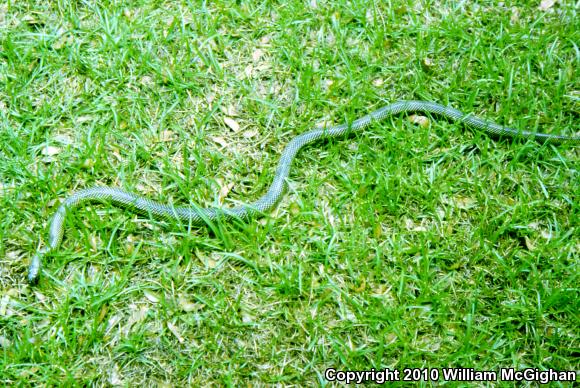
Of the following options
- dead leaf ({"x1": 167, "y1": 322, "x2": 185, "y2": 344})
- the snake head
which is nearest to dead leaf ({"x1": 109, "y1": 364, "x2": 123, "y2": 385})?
dead leaf ({"x1": 167, "y1": 322, "x2": 185, "y2": 344})

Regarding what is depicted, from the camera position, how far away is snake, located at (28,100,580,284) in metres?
4.74

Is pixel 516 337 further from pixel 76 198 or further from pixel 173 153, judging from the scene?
pixel 76 198

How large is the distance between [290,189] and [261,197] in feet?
0.86

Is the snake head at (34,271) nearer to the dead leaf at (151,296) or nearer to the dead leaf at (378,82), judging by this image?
the dead leaf at (151,296)

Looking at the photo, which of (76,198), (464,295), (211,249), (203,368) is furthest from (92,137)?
(464,295)

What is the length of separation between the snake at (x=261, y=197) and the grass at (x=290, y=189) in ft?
0.29

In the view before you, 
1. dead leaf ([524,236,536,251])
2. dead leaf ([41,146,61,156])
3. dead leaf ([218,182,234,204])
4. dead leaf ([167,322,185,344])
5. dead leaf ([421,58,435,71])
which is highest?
dead leaf ([421,58,435,71])

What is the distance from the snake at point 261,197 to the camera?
4742mm

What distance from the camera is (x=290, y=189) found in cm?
503

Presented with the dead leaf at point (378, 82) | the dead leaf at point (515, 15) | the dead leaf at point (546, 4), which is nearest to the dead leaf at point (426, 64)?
the dead leaf at point (378, 82)

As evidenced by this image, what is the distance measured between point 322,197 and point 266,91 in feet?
4.24

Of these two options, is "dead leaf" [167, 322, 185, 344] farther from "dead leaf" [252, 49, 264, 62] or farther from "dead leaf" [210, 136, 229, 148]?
"dead leaf" [252, 49, 264, 62]

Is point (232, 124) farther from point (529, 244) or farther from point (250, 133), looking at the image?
→ point (529, 244)

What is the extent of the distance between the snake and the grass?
0.29 ft
